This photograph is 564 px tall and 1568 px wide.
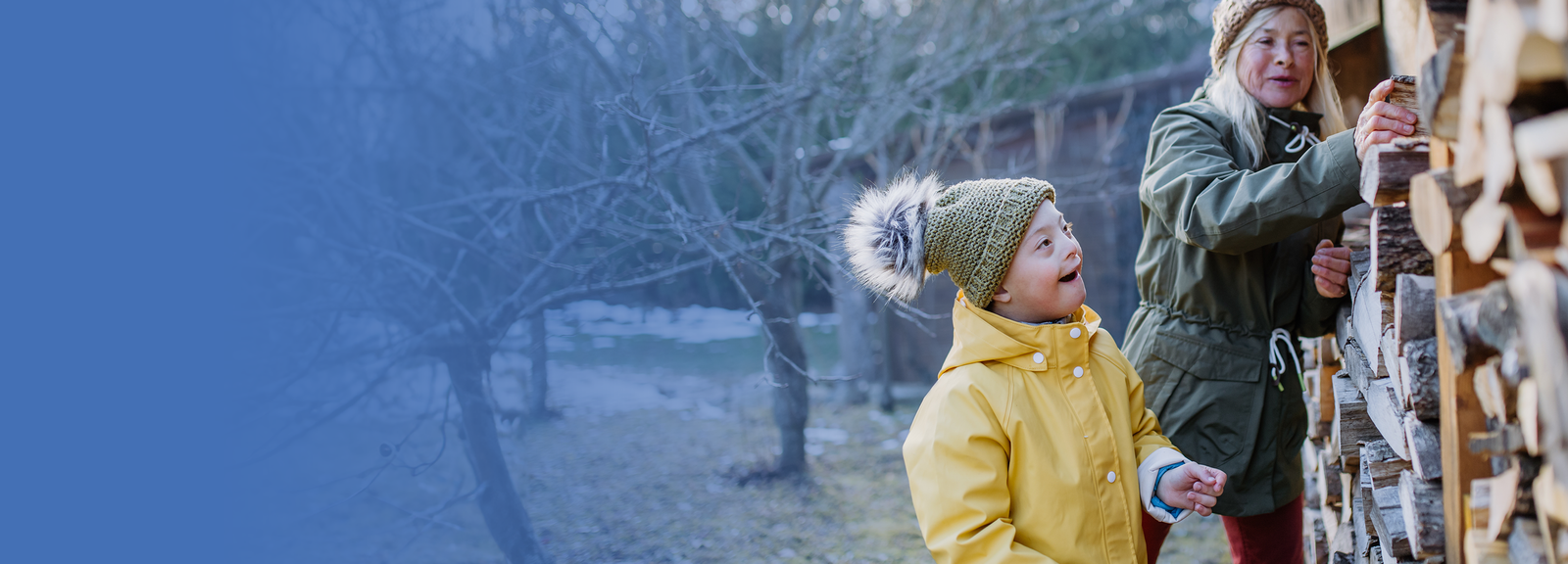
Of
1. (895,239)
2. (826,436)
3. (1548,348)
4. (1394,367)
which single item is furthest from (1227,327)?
(826,436)

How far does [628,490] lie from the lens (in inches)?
201

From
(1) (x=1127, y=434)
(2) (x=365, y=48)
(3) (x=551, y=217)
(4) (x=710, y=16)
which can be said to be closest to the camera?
(1) (x=1127, y=434)

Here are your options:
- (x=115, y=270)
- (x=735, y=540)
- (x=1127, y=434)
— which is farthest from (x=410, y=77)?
(x=1127, y=434)

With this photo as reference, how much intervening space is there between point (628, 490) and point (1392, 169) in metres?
4.31

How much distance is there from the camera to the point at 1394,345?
1549 mm

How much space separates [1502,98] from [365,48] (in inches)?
150

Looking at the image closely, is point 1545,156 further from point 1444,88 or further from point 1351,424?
point 1351,424

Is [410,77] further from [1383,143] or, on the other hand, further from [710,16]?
[1383,143]

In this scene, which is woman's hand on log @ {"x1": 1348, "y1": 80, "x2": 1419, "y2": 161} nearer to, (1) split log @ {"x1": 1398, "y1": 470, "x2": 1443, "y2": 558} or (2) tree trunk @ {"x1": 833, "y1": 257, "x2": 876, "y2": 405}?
(1) split log @ {"x1": 1398, "y1": 470, "x2": 1443, "y2": 558}

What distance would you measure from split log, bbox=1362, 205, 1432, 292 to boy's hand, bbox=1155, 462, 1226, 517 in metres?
0.50

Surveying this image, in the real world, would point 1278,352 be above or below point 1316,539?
above

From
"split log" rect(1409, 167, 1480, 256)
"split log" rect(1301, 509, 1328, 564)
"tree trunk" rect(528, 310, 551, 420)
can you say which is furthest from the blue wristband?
"tree trunk" rect(528, 310, 551, 420)

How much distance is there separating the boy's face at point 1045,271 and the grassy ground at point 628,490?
217 centimetres

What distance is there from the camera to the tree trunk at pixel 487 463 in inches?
139
